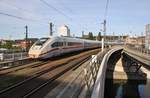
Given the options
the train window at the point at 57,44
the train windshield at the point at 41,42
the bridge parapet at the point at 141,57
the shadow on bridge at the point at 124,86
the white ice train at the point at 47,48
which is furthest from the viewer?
the shadow on bridge at the point at 124,86

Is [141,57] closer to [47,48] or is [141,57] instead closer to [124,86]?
[124,86]

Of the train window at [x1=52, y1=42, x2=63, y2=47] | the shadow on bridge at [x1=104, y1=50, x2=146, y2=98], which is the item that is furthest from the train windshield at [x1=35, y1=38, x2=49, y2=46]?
the shadow on bridge at [x1=104, y1=50, x2=146, y2=98]

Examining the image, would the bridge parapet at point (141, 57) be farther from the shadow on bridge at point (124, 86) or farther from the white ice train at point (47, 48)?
the white ice train at point (47, 48)

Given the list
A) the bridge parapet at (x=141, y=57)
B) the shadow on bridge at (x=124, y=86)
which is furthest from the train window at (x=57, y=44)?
the bridge parapet at (x=141, y=57)

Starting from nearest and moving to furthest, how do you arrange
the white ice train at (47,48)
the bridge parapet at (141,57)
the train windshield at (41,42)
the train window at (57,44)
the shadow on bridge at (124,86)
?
1. the bridge parapet at (141,57)
2. the white ice train at (47,48)
3. the train windshield at (41,42)
4. the train window at (57,44)
5. the shadow on bridge at (124,86)

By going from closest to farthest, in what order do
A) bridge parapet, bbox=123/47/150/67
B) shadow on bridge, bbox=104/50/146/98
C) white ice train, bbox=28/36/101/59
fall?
1. bridge parapet, bbox=123/47/150/67
2. white ice train, bbox=28/36/101/59
3. shadow on bridge, bbox=104/50/146/98

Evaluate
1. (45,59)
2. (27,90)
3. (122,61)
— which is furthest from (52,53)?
(122,61)

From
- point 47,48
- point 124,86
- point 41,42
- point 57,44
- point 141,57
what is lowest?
point 124,86

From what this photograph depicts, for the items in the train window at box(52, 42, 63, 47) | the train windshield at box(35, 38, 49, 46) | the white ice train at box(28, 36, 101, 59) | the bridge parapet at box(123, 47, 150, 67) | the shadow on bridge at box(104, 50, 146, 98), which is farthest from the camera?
the shadow on bridge at box(104, 50, 146, 98)

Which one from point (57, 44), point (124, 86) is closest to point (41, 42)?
point (57, 44)

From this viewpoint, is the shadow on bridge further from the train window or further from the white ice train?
the train window

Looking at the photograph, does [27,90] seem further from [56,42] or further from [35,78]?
[56,42]

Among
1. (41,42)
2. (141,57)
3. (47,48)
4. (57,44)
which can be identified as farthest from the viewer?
(141,57)

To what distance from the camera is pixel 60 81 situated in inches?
659
